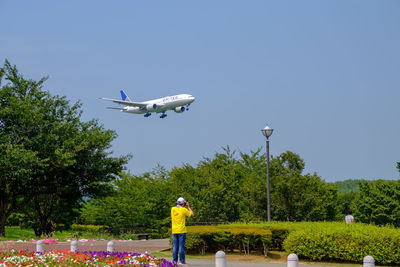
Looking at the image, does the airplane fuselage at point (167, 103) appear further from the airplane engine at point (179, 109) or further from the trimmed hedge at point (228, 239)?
the trimmed hedge at point (228, 239)

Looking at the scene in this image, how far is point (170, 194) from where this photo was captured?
37906mm

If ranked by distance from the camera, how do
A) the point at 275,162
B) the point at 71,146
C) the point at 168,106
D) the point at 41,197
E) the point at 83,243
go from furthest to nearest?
1. the point at 168,106
2. the point at 41,197
3. the point at 71,146
4. the point at 275,162
5. the point at 83,243

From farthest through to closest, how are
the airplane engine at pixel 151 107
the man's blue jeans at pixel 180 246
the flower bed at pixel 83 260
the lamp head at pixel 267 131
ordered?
the airplane engine at pixel 151 107, the lamp head at pixel 267 131, the man's blue jeans at pixel 180 246, the flower bed at pixel 83 260

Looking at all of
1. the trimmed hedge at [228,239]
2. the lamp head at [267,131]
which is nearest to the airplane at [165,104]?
the lamp head at [267,131]

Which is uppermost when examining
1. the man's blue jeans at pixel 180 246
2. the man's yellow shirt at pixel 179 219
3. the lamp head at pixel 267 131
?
the lamp head at pixel 267 131

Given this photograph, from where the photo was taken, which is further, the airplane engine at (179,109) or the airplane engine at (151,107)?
the airplane engine at (179,109)

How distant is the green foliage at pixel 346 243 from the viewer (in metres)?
15.9

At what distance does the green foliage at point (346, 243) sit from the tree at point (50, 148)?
16.3m

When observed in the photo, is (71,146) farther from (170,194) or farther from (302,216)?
(302,216)

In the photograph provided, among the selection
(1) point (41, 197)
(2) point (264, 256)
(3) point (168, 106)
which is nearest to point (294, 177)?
(2) point (264, 256)

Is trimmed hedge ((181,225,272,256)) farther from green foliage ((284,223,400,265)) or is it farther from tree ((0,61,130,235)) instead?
tree ((0,61,130,235))

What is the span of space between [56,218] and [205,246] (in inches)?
878

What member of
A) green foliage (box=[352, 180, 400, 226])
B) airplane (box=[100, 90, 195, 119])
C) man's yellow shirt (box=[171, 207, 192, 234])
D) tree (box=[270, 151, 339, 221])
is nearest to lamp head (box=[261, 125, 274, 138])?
tree (box=[270, 151, 339, 221])

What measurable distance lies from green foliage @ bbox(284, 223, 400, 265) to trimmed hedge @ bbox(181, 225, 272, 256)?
0.95 meters
